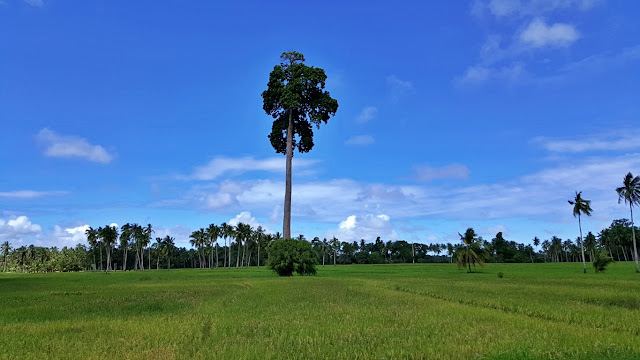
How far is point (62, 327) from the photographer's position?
12.3 m

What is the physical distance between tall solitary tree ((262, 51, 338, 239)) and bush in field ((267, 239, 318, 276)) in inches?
287

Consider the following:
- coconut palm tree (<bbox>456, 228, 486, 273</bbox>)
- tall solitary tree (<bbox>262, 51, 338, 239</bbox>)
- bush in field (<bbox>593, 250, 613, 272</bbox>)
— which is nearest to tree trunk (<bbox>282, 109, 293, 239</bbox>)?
tall solitary tree (<bbox>262, 51, 338, 239</bbox>)

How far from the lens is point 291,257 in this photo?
47.8m

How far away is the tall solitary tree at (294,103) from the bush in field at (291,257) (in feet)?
23.9

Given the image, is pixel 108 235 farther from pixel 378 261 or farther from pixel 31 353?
pixel 31 353

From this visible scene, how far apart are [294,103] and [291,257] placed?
68.2ft

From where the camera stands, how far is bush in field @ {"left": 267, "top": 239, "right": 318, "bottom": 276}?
47.7 m

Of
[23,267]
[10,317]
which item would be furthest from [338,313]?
[23,267]

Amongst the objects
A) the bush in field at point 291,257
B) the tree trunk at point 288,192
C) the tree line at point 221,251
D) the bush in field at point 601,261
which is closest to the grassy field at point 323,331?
the bush in field at point 291,257

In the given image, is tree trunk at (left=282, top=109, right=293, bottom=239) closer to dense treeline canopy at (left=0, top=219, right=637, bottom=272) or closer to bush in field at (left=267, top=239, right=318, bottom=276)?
bush in field at (left=267, top=239, right=318, bottom=276)

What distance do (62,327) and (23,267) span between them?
186 m

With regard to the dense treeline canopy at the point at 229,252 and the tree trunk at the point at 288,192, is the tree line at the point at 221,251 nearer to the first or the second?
the dense treeline canopy at the point at 229,252

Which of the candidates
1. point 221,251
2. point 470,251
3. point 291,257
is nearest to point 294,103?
point 291,257

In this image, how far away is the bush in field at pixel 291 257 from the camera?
47.7 metres
